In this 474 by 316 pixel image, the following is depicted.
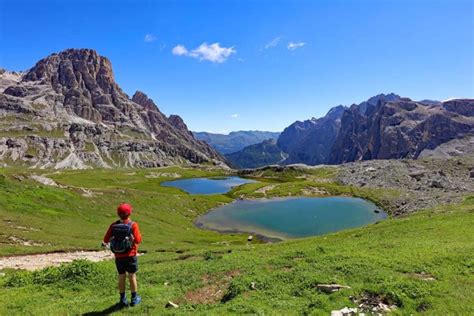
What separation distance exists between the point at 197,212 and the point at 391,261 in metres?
84.4

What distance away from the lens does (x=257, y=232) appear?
81.3m

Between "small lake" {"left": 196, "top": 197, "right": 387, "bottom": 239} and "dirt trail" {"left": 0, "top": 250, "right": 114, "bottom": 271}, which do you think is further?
"small lake" {"left": 196, "top": 197, "right": 387, "bottom": 239}

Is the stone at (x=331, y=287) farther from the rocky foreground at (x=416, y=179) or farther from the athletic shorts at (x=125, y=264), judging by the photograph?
the rocky foreground at (x=416, y=179)

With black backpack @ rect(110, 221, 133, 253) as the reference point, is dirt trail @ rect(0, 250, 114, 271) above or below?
Result: below

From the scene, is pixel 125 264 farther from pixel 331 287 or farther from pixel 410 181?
pixel 410 181

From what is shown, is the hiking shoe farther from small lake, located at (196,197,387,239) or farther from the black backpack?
small lake, located at (196,197,387,239)

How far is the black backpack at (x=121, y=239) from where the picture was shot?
A: 49.0ft

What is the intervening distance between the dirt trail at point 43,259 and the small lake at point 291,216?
47.5 m

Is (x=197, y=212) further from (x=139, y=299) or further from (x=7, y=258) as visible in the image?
(x=139, y=299)

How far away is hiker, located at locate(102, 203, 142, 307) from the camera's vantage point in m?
14.9

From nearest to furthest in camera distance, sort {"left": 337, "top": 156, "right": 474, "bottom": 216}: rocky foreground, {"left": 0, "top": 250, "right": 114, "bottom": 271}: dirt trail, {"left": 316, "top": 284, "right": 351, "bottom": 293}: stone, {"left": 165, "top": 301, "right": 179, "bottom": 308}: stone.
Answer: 1. {"left": 165, "top": 301, "right": 179, "bottom": 308}: stone
2. {"left": 316, "top": 284, "right": 351, "bottom": 293}: stone
3. {"left": 0, "top": 250, "right": 114, "bottom": 271}: dirt trail
4. {"left": 337, "top": 156, "right": 474, "bottom": 216}: rocky foreground

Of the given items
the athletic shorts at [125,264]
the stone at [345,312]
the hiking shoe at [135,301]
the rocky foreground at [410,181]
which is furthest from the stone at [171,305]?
the rocky foreground at [410,181]

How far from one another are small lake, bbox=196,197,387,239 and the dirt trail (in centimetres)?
4750

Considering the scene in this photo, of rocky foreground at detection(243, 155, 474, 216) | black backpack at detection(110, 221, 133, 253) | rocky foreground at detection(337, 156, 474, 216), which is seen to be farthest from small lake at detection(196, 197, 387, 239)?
black backpack at detection(110, 221, 133, 253)
